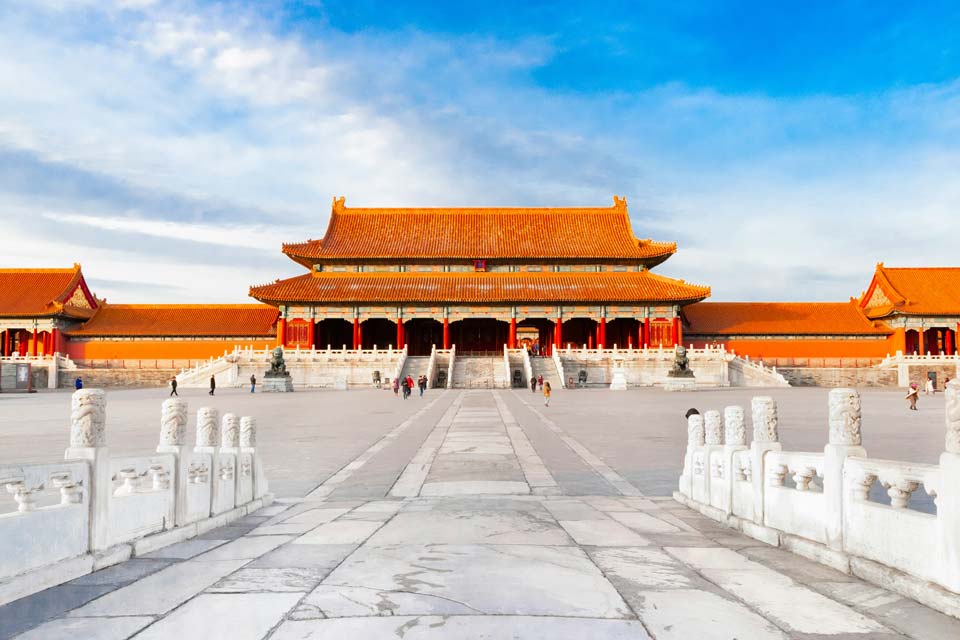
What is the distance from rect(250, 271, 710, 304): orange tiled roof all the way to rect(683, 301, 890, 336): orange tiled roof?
425 cm

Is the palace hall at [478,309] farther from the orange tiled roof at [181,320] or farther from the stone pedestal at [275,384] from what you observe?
the stone pedestal at [275,384]

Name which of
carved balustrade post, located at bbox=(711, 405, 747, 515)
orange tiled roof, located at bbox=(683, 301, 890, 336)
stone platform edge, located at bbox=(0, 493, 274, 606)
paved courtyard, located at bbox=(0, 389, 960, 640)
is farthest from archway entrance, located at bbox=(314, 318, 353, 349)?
carved balustrade post, located at bbox=(711, 405, 747, 515)

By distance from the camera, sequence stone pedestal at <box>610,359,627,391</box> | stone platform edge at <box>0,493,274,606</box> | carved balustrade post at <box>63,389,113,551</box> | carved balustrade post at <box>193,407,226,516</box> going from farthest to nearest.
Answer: stone pedestal at <box>610,359,627,391</box>, carved balustrade post at <box>193,407,226,516</box>, carved balustrade post at <box>63,389,113,551</box>, stone platform edge at <box>0,493,274,606</box>

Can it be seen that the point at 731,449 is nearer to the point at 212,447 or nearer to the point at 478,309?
the point at 212,447

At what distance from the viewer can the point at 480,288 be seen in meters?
48.0

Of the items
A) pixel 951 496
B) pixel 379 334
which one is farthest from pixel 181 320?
pixel 951 496

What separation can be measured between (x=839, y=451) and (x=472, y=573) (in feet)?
9.00

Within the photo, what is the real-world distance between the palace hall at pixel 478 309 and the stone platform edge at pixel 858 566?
128 ft

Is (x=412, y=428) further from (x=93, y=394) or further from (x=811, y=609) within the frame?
(x=811, y=609)

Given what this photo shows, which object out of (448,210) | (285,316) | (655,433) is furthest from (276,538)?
(448,210)

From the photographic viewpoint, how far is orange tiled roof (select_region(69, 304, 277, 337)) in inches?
1900

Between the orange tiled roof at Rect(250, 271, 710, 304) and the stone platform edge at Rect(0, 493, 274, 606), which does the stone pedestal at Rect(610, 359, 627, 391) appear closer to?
the orange tiled roof at Rect(250, 271, 710, 304)

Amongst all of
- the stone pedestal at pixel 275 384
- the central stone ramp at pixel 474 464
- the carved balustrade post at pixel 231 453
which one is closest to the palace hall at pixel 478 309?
the stone pedestal at pixel 275 384

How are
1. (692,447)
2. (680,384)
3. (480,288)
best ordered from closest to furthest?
(692,447) → (680,384) → (480,288)
